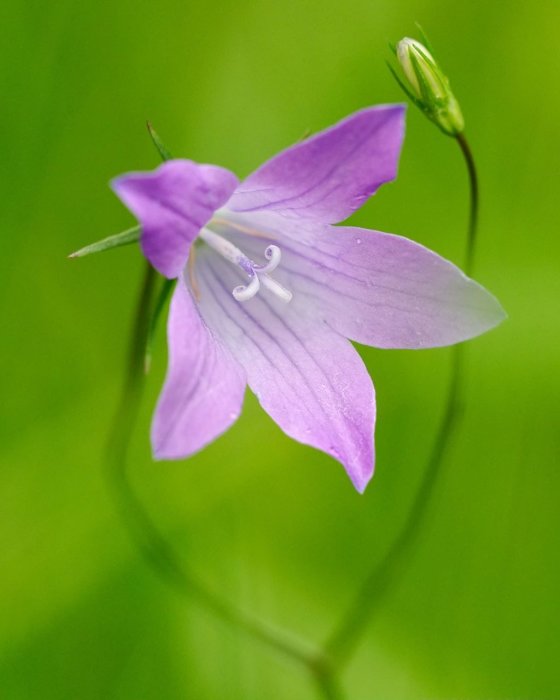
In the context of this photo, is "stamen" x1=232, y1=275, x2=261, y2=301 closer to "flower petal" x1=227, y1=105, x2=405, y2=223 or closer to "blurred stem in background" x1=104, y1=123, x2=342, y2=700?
"flower petal" x1=227, y1=105, x2=405, y2=223

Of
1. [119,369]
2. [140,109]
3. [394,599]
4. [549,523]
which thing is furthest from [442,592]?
[140,109]

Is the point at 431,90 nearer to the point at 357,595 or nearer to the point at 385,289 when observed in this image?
the point at 385,289

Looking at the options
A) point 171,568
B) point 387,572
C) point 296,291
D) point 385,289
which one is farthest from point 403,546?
point 385,289

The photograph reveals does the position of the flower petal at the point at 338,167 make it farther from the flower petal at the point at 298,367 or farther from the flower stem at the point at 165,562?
the flower stem at the point at 165,562

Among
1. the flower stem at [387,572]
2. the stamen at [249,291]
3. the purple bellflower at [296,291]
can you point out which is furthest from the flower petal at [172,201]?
the flower stem at [387,572]

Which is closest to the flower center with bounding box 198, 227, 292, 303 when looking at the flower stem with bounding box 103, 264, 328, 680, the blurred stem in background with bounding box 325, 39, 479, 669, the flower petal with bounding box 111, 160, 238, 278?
the flower petal with bounding box 111, 160, 238, 278

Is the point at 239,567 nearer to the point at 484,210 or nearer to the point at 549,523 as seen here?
the point at 549,523
